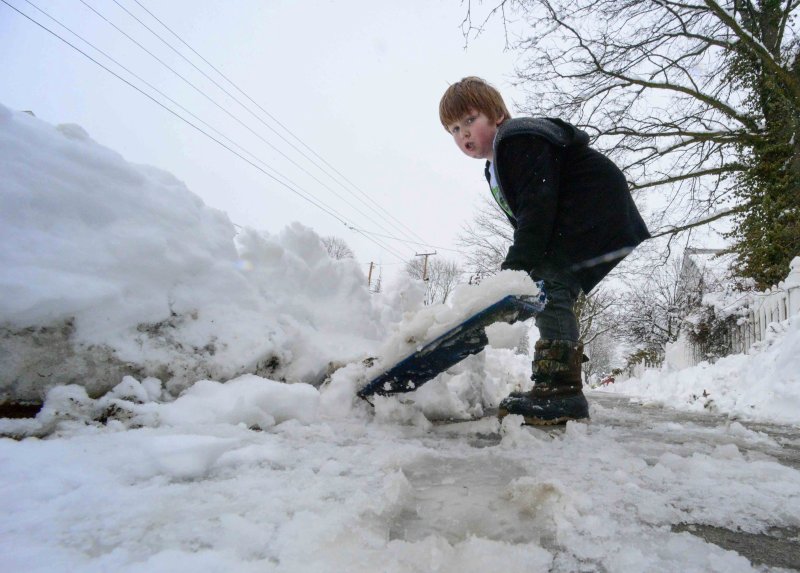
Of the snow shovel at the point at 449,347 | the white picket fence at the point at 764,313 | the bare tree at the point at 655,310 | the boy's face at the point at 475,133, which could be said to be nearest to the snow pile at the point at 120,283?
the snow shovel at the point at 449,347

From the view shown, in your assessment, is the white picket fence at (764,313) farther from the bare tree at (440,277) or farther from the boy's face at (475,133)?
the bare tree at (440,277)

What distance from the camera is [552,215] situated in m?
1.88

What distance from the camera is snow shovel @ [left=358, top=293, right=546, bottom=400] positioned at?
1365 mm

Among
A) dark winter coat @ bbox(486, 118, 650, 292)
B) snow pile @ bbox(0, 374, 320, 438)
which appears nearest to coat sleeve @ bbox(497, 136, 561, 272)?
dark winter coat @ bbox(486, 118, 650, 292)

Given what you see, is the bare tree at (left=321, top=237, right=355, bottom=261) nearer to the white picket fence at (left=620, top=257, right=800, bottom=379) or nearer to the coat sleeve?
the white picket fence at (left=620, top=257, right=800, bottom=379)

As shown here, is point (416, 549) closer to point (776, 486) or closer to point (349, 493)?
point (349, 493)

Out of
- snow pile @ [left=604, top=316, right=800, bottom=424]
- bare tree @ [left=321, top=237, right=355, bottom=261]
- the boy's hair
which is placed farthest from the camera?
bare tree @ [left=321, top=237, right=355, bottom=261]

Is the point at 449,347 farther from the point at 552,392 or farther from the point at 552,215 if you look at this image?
the point at 552,215

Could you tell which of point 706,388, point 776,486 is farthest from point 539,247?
point 706,388

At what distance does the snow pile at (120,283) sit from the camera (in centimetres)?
116

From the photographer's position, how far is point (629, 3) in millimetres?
5652

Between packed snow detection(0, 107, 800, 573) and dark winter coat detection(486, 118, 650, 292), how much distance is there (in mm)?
578

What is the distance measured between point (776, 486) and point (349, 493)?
934 millimetres

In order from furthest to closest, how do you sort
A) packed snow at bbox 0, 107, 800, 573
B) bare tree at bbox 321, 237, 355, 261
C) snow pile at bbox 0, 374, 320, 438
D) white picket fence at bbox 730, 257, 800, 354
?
bare tree at bbox 321, 237, 355, 261
white picket fence at bbox 730, 257, 800, 354
snow pile at bbox 0, 374, 320, 438
packed snow at bbox 0, 107, 800, 573
